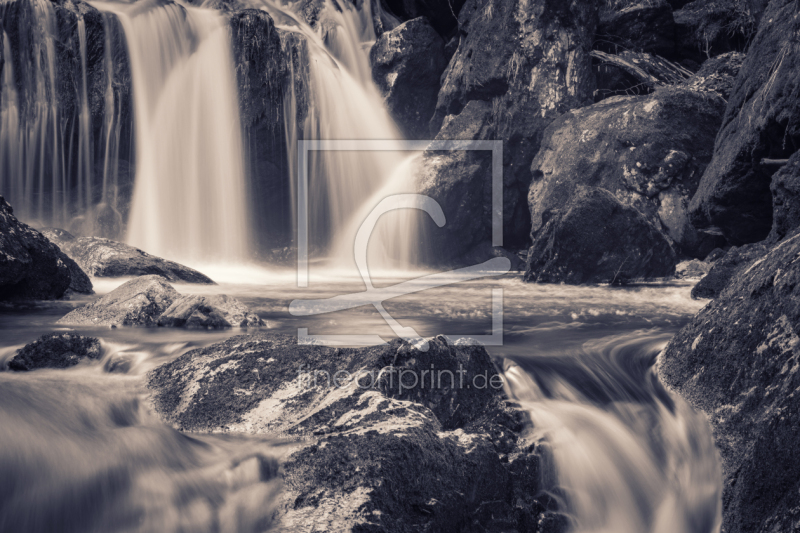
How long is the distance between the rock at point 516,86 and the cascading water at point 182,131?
5478 mm

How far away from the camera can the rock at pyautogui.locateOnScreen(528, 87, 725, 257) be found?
10.2m

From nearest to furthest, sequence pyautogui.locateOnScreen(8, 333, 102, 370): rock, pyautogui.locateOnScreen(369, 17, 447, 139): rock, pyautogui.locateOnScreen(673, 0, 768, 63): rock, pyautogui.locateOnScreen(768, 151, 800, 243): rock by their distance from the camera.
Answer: pyautogui.locateOnScreen(8, 333, 102, 370): rock → pyautogui.locateOnScreen(768, 151, 800, 243): rock → pyautogui.locateOnScreen(673, 0, 768, 63): rock → pyautogui.locateOnScreen(369, 17, 447, 139): rock

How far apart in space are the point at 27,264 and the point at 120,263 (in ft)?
9.80

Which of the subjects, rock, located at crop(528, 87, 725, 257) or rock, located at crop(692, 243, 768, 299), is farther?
rock, located at crop(528, 87, 725, 257)

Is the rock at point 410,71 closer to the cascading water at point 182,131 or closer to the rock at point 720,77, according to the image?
the cascading water at point 182,131

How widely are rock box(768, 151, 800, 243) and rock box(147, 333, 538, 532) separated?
16.4 feet

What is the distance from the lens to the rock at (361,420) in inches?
68.4

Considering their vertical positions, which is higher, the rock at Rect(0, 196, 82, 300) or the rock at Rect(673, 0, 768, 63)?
the rock at Rect(673, 0, 768, 63)

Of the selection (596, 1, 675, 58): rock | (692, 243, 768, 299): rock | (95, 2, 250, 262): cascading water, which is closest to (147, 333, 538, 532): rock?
(692, 243, 768, 299): rock

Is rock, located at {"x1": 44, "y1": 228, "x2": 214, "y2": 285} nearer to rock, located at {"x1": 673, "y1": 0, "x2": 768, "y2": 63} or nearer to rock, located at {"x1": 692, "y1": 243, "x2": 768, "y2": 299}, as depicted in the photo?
rock, located at {"x1": 692, "y1": 243, "x2": 768, "y2": 299}

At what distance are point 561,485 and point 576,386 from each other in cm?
88

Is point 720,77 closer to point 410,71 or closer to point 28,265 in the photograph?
point 410,71

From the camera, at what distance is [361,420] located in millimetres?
2080

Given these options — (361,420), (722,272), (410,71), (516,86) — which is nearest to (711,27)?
(516,86)
